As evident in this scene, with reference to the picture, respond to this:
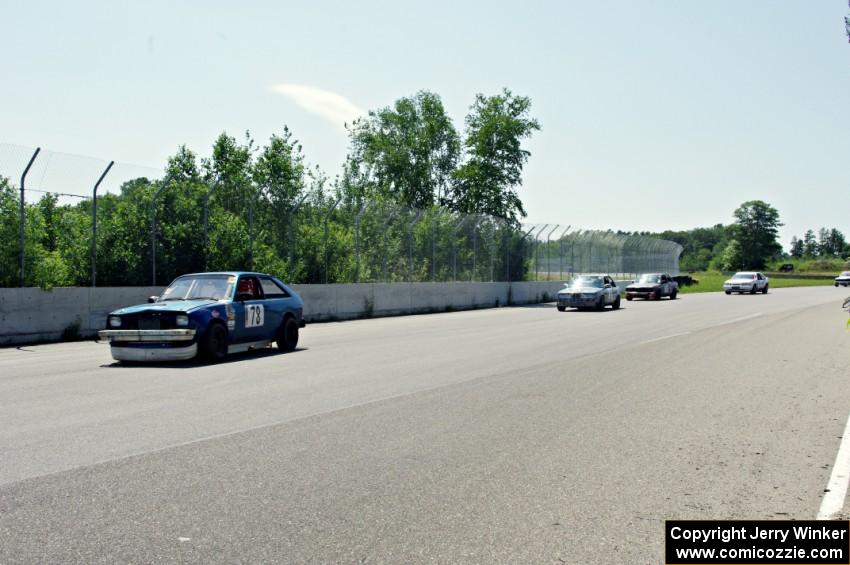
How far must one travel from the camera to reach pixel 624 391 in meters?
9.90

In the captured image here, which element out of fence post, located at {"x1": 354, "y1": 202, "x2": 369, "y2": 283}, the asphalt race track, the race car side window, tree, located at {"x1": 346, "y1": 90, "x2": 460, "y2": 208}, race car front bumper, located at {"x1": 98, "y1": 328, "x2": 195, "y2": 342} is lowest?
the asphalt race track

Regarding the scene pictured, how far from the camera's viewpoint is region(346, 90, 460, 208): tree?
66062 millimetres

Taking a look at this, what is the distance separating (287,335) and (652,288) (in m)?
31.5

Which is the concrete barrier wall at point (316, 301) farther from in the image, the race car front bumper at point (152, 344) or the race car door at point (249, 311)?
the race car door at point (249, 311)

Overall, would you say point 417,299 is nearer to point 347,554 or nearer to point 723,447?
point 723,447

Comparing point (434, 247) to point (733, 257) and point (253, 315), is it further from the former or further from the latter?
point (733, 257)

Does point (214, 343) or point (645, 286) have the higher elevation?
point (645, 286)

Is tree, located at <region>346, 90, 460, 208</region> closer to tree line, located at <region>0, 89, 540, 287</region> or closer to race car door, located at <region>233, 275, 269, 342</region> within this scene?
tree line, located at <region>0, 89, 540, 287</region>

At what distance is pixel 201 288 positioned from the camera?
13805 millimetres

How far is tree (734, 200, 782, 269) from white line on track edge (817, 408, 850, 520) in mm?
161147

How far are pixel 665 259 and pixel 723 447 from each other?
63788mm

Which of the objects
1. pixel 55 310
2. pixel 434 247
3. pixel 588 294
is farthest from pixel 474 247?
pixel 55 310

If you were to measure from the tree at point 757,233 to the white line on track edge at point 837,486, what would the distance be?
529 feet

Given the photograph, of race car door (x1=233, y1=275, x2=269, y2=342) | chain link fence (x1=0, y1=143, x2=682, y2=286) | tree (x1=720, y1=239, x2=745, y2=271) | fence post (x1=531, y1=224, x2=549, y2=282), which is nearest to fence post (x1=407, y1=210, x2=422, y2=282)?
chain link fence (x1=0, y1=143, x2=682, y2=286)
